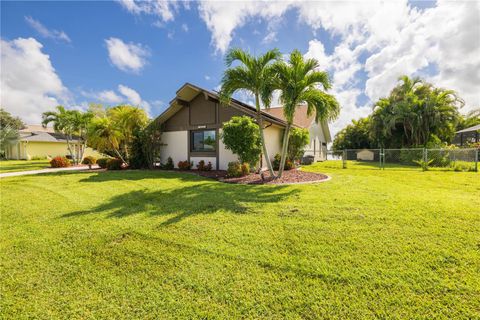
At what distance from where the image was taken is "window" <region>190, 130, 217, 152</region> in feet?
41.9

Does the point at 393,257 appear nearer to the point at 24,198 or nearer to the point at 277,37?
the point at 24,198

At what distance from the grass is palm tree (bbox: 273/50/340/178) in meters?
4.13

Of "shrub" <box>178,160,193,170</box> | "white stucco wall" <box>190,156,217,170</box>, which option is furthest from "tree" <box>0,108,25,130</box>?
"white stucco wall" <box>190,156,217,170</box>

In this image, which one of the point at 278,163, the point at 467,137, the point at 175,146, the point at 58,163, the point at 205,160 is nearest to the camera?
the point at 278,163

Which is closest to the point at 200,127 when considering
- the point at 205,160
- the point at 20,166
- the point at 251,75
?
the point at 205,160

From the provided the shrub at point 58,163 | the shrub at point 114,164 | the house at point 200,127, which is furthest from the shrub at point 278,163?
the shrub at point 58,163

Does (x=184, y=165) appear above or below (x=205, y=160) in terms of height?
below

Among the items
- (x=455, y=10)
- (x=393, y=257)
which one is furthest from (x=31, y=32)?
(x=455, y=10)

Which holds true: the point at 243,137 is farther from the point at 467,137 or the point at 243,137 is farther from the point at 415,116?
the point at 467,137

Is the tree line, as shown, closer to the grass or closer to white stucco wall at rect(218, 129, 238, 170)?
white stucco wall at rect(218, 129, 238, 170)

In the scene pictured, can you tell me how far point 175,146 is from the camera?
14.3m

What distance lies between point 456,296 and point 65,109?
27948 mm

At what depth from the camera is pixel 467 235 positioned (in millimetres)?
3266

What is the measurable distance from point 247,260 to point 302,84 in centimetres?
678
